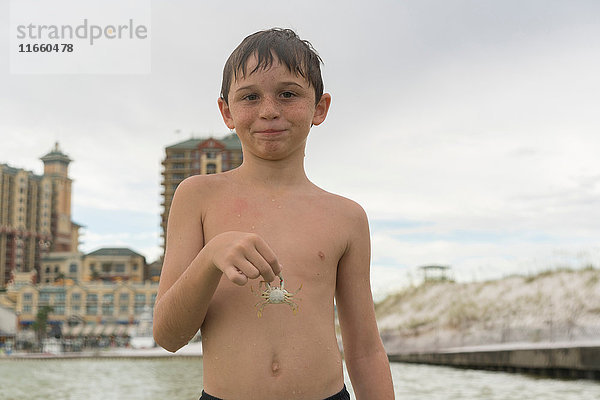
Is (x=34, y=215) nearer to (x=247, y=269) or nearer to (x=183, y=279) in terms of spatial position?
(x=183, y=279)

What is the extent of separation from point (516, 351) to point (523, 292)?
10.4 meters

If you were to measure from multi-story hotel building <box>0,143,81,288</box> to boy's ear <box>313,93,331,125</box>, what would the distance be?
79.5 m

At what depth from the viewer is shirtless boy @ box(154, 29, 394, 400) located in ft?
4.71

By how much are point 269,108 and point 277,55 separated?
143mm

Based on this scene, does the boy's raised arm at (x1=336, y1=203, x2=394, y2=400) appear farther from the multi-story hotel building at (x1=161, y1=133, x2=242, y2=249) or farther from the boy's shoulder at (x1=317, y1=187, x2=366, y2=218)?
the multi-story hotel building at (x1=161, y1=133, x2=242, y2=249)

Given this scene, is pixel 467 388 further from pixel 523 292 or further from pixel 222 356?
pixel 523 292

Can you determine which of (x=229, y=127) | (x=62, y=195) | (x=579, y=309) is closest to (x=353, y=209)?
(x=229, y=127)

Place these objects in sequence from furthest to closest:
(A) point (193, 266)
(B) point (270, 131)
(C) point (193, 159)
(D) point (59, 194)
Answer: (D) point (59, 194)
(C) point (193, 159)
(B) point (270, 131)
(A) point (193, 266)

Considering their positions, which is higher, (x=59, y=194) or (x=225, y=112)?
(x=59, y=194)

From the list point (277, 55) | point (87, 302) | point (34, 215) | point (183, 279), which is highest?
point (34, 215)

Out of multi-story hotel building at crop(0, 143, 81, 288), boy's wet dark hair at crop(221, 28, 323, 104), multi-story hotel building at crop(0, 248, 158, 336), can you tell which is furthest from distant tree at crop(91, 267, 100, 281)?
boy's wet dark hair at crop(221, 28, 323, 104)

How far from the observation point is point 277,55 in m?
1.52

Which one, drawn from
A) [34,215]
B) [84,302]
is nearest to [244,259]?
[84,302]

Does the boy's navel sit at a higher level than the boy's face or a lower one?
lower
